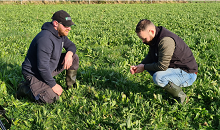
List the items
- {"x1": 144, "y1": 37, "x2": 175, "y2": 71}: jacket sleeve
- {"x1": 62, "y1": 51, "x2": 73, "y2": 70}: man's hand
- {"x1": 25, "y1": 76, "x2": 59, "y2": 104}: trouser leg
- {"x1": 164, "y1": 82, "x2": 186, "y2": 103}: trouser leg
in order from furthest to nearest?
1. {"x1": 62, "y1": 51, "x2": 73, "y2": 70}: man's hand
2. {"x1": 25, "y1": 76, "x2": 59, "y2": 104}: trouser leg
3. {"x1": 164, "y1": 82, "x2": 186, "y2": 103}: trouser leg
4. {"x1": 144, "y1": 37, "x2": 175, "y2": 71}: jacket sleeve

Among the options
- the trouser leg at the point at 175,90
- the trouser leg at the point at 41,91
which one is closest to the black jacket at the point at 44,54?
the trouser leg at the point at 41,91

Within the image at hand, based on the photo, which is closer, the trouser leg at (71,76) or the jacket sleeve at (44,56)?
the jacket sleeve at (44,56)

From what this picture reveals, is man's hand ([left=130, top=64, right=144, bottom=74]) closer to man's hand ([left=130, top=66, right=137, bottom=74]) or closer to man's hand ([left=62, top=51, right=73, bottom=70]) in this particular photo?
man's hand ([left=130, top=66, right=137, bottom=74])

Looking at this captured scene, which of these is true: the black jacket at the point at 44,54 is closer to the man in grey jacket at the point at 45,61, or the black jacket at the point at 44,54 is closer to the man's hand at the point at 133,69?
the man in grey jacket at the point at 45,61

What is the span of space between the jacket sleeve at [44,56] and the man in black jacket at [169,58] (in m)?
1.59

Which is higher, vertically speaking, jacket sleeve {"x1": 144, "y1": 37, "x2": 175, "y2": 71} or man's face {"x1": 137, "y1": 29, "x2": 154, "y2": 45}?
man's face {"x1": 137, "y1": 29, "x2": 154, "y2": 45}

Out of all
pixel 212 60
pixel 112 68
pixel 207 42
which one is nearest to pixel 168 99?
pixel 112 68

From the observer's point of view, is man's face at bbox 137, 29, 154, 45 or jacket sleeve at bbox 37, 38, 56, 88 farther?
jacket sleeve at bbox 37, 38, 56, 88

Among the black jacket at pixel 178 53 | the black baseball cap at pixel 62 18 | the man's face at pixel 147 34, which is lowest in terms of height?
the black jacket at pixel 178 53

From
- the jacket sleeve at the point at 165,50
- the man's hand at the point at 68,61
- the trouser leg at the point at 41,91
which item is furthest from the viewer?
the man's hand at the point at 68,61

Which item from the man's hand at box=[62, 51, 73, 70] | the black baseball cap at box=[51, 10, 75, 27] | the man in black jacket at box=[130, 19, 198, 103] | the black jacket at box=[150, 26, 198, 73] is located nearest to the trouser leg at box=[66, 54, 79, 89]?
the man's hand at box=[62, 51, 73, 70]

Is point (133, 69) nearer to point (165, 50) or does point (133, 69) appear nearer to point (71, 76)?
point (165, 50)

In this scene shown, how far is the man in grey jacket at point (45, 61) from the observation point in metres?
3.11

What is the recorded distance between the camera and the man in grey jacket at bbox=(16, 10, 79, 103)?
311 cm
